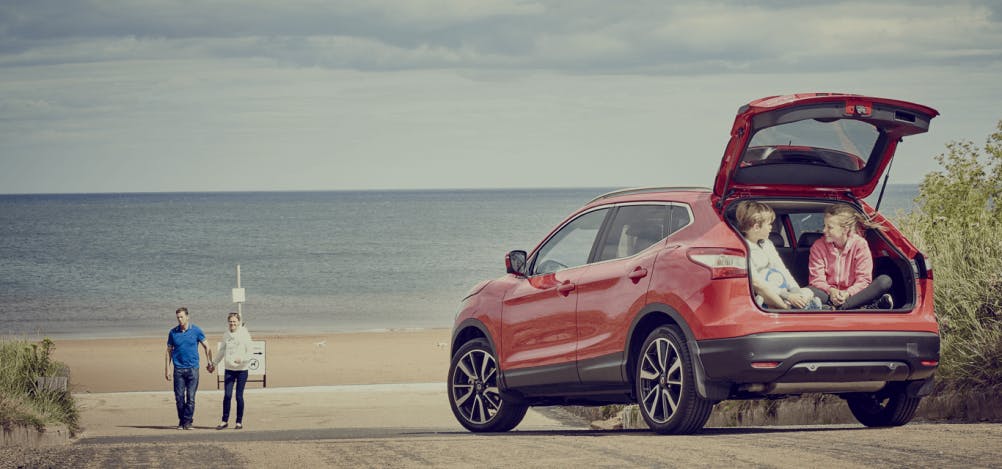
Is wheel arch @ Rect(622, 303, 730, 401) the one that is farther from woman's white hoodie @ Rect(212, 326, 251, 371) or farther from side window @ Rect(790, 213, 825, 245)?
woman's white hoodie @ Rect(212, 326, 251, 371)

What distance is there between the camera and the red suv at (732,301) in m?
8.30

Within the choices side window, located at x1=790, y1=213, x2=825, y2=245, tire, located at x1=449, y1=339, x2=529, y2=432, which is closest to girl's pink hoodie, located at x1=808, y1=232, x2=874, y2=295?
side window, located at x1=790, y1=213, x2=825, y2=245

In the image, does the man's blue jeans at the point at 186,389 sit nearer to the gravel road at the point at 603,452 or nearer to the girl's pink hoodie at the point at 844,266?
the gravel road at the point at 603,452

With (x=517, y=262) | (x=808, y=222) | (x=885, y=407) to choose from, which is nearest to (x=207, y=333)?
(x=517, y=262)

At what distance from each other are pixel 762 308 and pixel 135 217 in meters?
155

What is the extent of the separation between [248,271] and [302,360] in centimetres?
4519

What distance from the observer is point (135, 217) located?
156 metres

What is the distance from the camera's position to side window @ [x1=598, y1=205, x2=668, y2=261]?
921 centimetres

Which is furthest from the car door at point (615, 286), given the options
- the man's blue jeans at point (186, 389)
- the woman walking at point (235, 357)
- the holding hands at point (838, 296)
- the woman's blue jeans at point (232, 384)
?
the man's blue jeans at point (186, 389)

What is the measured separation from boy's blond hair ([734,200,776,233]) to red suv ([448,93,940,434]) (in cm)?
9

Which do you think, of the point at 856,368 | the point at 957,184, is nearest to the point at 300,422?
the point at 957,184

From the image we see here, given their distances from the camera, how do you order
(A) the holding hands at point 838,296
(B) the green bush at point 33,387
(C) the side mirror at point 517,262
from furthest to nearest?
(B) the green bush at point 33,387 < (C) the side mirror at point 517,262 < (A) the holding hands at point 838,296

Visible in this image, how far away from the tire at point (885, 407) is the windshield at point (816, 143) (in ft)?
5.39

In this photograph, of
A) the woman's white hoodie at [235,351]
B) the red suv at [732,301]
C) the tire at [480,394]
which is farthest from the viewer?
the woman's white hoodie at [235,351]
